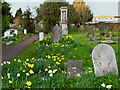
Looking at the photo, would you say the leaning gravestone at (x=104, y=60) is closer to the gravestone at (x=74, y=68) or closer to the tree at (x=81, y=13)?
the gravestone at (x=74, y=68)

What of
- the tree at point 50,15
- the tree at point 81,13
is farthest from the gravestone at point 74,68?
the tree at point 81,13

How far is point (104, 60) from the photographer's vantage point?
4.81m

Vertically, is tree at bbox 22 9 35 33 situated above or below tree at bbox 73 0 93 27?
below

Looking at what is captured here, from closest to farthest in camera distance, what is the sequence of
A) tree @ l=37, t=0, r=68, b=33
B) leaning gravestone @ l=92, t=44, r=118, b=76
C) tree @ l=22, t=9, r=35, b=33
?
leaning gravestone @ l=92, t=44, r=118, b=76, tree @ l=37, t=0, r=68, b=33, tree @ l=22, t=9, r=35, b=33

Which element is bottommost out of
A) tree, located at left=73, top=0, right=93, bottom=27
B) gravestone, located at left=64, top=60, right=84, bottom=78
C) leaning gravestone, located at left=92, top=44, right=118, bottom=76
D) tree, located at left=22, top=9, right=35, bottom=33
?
gravestone, located at left=64, top=60, right=84, bottom=78

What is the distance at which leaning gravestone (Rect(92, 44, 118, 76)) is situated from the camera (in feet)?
15.6

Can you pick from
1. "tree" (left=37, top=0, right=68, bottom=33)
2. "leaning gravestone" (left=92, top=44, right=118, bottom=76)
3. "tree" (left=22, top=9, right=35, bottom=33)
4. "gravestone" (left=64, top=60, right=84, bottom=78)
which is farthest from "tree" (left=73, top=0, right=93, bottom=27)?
"leaning gravestone" (left=92, top=44, right=118, bottom=76)

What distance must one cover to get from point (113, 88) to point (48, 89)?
5.09 ft

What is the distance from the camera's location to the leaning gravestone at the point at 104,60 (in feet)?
15.6

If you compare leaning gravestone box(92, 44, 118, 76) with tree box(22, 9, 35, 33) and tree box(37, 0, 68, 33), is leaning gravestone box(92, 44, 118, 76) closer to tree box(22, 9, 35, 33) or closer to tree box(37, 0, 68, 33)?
tree box(37, 0, 68, 33)

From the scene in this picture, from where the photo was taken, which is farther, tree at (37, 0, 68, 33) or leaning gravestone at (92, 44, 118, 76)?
tree at (37, 0, 68, 33)

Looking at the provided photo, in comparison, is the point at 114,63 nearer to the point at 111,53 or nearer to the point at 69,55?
the point at 111,53

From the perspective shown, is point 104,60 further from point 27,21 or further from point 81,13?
point 81,13

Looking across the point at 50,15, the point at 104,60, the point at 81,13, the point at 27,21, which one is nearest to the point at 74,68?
the point at 104,60
